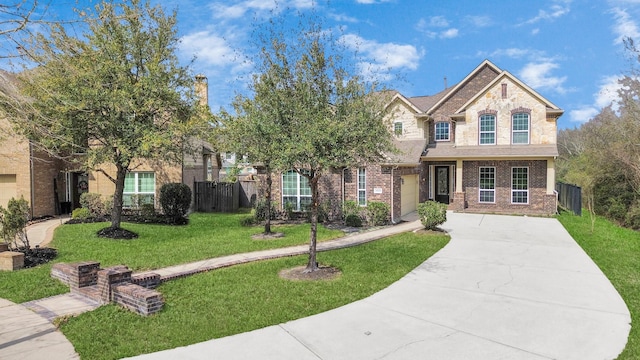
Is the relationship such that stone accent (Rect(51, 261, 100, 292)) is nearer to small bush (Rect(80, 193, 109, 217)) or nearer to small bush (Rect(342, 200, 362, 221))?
small bush (Rect(342, 200, 362, 221))

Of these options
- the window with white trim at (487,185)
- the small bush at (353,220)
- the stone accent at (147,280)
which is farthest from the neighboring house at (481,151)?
the stone accent at (147,280)

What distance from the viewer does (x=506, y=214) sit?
781 inches

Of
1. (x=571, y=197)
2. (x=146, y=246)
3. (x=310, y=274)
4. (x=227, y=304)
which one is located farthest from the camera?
(x=571, y=197)

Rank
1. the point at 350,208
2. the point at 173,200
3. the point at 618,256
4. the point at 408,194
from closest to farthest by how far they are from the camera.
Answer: the point at 618,256 → the point at 350,208 → the point at 173,200 → the point at 408,194

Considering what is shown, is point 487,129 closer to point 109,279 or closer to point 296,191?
point 296,191

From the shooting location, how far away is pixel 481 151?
67.3 feet

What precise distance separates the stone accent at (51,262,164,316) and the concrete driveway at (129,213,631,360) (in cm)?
157

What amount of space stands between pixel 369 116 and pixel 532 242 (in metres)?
8.05

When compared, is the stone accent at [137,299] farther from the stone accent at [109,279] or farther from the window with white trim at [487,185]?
the window with white trim at [487,185]

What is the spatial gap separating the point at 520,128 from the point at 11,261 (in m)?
21.5

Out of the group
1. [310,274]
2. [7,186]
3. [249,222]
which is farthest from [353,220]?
[7,186]

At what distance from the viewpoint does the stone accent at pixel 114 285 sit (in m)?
6.39

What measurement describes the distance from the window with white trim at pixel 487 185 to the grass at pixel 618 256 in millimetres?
3364

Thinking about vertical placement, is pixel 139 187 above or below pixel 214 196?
above
